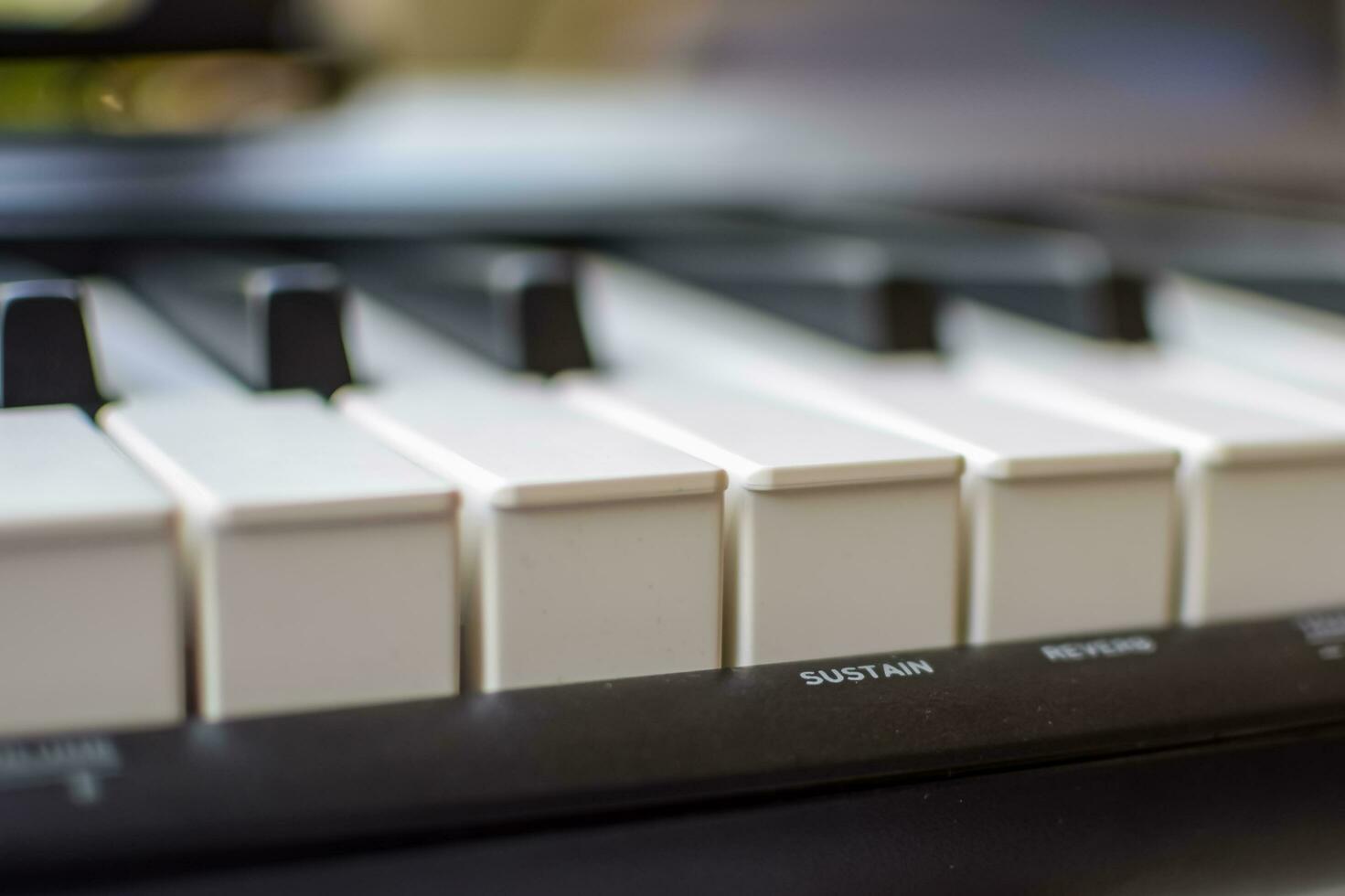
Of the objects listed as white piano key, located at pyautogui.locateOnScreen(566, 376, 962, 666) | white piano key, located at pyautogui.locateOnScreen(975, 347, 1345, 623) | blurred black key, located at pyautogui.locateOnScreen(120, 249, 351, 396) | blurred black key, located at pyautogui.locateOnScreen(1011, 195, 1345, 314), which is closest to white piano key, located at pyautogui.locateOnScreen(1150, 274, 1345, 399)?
blurred black key, located at pyautogui.locateOnScreen(1011, 195, 1345, 314)

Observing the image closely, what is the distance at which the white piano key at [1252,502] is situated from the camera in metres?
0.46

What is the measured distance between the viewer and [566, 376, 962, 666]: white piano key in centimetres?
40

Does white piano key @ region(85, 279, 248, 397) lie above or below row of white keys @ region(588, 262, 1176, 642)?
above

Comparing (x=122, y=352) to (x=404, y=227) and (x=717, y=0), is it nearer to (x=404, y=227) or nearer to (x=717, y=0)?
(x=404, y=227)

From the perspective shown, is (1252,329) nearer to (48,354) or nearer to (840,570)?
(840,570)

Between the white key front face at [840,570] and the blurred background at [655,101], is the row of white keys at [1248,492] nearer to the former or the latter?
the white key front face at [840,570]

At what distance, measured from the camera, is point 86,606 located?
0.33 m

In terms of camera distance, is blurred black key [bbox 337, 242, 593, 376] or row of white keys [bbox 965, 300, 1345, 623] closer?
row of white keys [bbox 965, 300, 1345, 623]

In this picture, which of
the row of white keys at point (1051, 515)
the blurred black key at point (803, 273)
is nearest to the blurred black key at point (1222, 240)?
the blurred black key at point (803, 273)

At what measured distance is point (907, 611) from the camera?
42 centimetres

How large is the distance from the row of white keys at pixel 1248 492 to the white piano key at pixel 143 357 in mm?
302

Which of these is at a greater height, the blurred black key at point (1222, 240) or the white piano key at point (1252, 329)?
the blurred black key at point (1222, 240)

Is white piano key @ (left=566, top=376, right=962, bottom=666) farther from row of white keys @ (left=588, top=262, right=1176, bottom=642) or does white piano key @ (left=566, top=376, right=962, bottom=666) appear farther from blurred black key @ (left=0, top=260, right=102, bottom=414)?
blurred black key @ (left=0, top=260, right=102, bottom=414)

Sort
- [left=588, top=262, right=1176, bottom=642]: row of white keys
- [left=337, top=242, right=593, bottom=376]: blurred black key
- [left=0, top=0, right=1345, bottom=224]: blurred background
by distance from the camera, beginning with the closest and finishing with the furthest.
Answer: [left=588, top=262, right=1176, bottom=642]: row of white keys, [left=337, top=242, right=593, bottom=376]: blurred black key, [left=0, top=0, right=1345, bottom=224]: blurred background
